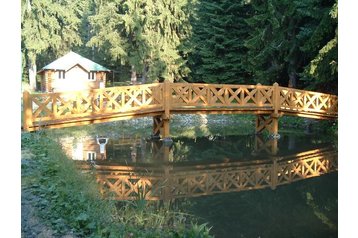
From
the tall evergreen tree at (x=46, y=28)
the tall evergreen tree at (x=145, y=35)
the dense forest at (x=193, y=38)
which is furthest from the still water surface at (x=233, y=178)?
the tall evergreen tree at (x=46, y=28)

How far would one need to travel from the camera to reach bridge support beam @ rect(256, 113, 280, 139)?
1005 cm

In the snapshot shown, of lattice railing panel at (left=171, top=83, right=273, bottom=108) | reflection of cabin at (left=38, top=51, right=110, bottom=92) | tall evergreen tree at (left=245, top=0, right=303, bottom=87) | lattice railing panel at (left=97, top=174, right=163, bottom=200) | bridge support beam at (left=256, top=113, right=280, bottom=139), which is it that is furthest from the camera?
reflection of cabin at (left=38, top=51, right=110, bottom=92)

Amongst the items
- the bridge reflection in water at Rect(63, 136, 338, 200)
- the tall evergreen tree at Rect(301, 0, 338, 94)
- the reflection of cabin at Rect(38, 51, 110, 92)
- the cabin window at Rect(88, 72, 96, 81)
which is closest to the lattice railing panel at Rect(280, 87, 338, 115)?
the tall evergreen tree at Rect(301, 0, 338, 94)

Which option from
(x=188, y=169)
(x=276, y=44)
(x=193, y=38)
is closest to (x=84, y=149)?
(x=188, y=169)

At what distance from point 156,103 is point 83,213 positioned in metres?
6.02

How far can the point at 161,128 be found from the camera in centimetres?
940

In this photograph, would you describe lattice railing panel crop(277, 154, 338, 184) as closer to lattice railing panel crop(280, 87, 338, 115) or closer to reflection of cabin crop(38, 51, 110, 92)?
lattice railing panel crop(280, 87, 338, 115)

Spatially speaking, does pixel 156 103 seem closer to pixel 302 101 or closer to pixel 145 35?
pixel 302 101

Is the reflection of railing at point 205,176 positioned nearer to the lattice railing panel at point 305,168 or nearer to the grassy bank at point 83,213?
the lattice railing panel at point 305,168
